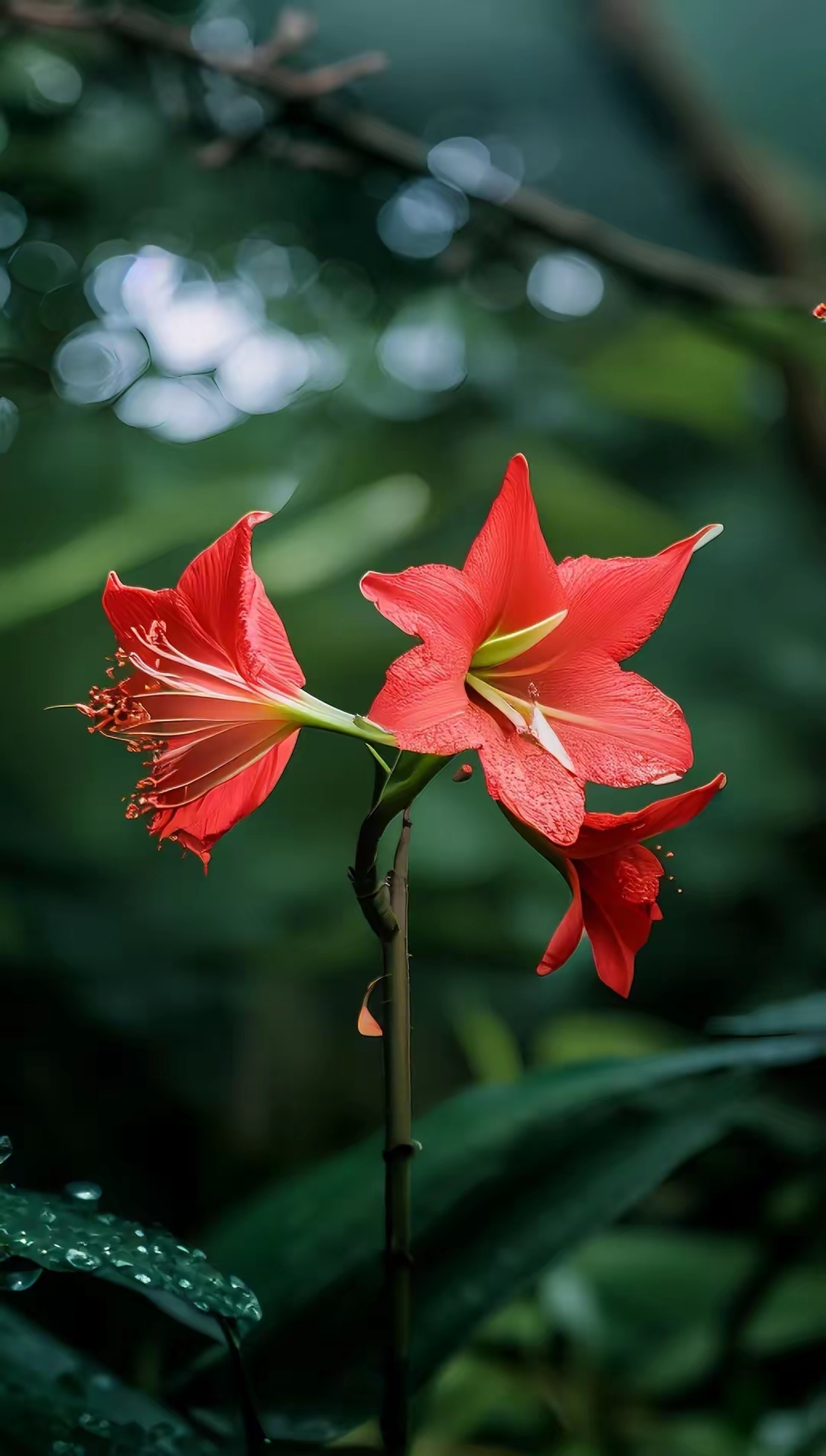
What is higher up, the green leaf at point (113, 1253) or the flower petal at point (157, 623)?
the flower petal at point (157, 623)

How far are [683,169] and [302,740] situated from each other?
23.4 inches

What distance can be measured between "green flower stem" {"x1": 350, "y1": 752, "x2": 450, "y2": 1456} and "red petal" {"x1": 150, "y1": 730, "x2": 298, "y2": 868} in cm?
4

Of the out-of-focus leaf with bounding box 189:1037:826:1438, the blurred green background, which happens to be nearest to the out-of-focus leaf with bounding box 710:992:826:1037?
→ the out-of-focus leaf with bounding box 189:1037:826:1438

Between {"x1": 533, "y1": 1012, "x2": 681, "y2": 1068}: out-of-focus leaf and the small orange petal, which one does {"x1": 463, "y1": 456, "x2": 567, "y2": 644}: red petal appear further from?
{"x1": 533, "y1": 1012, "x2": 681, "y2": 1068}: out-of-focus leaf

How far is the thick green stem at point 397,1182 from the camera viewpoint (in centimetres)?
23

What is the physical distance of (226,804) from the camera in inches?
10.7

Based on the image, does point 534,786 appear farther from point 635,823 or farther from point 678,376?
point 678,376

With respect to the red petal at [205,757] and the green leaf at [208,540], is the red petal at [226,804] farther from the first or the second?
the green leaf at [208,540]

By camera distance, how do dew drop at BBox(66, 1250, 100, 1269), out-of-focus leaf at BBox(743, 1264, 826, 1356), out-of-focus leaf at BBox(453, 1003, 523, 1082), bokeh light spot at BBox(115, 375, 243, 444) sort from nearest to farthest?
dew drop at BBox(66, 1250, 100, 1269), out-of-focus leaf at BBox(743, 1264, 826, 1356), out-of-focus leaf at BBox(453, 1003, 523, 1082), bokeh light spot at BBox(115, 375, 243, 444)

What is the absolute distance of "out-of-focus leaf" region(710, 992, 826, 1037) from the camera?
0.98 feet

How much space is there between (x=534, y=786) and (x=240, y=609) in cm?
8

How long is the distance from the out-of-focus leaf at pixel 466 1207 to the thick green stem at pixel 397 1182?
0.03 m

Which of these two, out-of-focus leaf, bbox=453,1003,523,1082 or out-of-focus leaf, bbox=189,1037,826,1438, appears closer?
out-of-focus leaf, bbox=189,1037,826,1438

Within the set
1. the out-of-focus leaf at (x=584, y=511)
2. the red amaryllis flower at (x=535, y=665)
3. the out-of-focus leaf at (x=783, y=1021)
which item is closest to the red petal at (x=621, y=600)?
the red amaryllis flower at (x=535, y=665)
